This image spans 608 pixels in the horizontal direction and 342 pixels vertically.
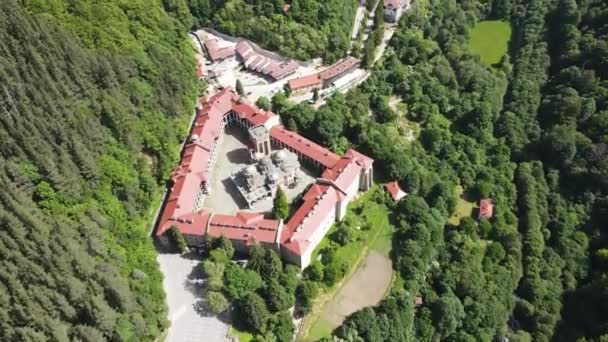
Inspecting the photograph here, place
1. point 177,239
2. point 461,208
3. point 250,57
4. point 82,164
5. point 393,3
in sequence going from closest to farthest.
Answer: point 82,164, point 177,239, point 461,208, point 250,57, point 393,3

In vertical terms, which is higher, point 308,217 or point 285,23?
point 285,23

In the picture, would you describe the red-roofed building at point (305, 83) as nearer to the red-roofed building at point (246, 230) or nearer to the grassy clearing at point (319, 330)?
the red-roofed building at point (246, 230)

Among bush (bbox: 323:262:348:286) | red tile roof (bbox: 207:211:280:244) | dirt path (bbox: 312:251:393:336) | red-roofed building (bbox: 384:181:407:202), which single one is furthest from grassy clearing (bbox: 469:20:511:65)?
red tile roof (bbox: 207:211:280:244)

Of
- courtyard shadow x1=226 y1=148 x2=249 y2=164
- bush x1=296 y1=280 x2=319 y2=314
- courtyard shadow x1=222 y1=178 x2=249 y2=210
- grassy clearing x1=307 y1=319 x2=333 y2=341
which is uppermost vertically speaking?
courtyard shadow x1=226 y1=148 x2=249 y2=164

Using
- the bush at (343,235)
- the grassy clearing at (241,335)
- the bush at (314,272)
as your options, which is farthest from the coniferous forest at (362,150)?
the grassy clearing at (241,335)

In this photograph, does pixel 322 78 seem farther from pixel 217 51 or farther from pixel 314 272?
pixel 314 272

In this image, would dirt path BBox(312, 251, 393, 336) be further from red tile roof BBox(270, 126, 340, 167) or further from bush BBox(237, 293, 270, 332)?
red tile roof BBox(270, 126, 340, 167)

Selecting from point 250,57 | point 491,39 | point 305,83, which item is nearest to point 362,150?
point 305,83
